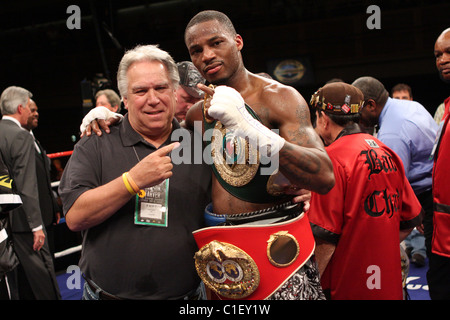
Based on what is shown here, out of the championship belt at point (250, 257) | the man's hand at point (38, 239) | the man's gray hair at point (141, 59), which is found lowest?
the man's hand at point (38, 239)

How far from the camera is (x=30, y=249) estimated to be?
295 cm

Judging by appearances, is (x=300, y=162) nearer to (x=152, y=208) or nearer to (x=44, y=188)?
(x=152, y=208)

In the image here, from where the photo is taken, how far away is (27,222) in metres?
2.89

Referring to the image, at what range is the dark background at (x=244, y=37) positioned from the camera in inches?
312

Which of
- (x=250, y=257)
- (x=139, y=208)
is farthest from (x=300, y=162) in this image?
(x=139, y=208)

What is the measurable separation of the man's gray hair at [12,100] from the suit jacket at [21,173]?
0.29 meters

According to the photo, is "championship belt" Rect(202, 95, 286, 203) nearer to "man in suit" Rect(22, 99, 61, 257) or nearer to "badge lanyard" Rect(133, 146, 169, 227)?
"badge lanyard" Rect(133, 146, 169, 227)

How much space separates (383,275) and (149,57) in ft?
4.81

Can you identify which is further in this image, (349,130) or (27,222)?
(27,222)

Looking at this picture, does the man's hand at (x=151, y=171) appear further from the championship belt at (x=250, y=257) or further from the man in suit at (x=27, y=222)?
the man in suit at (x=27, y=222)

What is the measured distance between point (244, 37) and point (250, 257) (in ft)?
27.8

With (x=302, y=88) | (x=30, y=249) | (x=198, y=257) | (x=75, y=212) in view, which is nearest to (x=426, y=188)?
(x=198, y=257)

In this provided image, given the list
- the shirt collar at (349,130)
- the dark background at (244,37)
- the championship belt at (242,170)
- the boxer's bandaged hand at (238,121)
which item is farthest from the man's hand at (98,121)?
the dark background at (244,37)

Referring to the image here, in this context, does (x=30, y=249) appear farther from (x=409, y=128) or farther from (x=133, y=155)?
(x=409, y=128)
